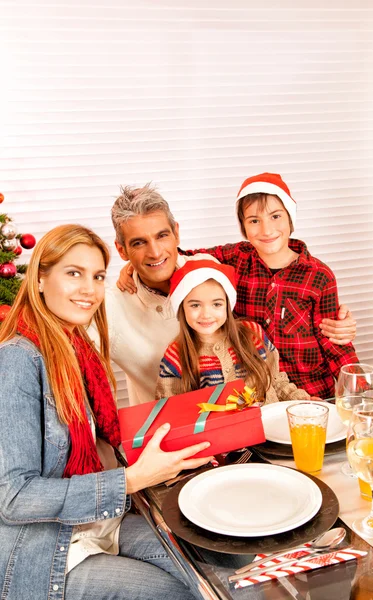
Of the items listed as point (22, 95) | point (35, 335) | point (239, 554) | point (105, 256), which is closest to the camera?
point (239, 554)

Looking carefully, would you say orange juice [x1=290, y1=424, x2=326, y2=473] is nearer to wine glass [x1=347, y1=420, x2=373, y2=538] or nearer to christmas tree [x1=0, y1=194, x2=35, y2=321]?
wine glass [x1=347, y1=420, x2=373, y2=538]

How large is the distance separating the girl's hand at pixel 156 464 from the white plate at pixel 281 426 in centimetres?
23

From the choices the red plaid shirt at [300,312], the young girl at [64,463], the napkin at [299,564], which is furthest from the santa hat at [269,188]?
the napkin at [299,564]

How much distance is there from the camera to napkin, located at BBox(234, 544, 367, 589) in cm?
111

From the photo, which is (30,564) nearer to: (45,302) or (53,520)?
(53,520)

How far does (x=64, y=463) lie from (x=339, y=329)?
4.04ft

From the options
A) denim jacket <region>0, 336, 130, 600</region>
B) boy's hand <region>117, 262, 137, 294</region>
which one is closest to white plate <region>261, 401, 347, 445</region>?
A: denim jacket <region>0, 336, 130, 600</region>

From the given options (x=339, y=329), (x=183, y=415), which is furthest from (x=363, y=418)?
(x=339, y=329)

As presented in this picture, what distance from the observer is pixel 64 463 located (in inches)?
64.4

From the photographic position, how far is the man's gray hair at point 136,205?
7.63ft

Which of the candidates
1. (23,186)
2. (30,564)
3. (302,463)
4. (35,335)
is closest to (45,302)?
(35,335)

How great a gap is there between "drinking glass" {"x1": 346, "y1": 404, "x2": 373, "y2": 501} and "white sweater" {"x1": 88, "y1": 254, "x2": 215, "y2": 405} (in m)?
1.11

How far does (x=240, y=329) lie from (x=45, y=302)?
735 mm

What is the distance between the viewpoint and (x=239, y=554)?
1164 millimetres
